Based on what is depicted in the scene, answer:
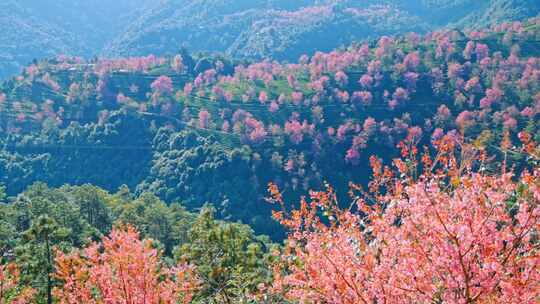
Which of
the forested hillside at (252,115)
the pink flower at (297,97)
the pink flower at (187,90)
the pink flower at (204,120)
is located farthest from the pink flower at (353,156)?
the pink flower at (187,90)

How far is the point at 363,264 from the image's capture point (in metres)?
7.70

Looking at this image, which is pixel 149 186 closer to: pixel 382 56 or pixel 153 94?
pixel 153 94

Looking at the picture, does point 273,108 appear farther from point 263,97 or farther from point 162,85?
point 162,85

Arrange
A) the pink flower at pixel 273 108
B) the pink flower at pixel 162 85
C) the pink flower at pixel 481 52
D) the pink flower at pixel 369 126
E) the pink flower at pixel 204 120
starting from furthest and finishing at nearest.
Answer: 1. the pink flower at pixel 481 52
2. the pink flower at pixel 162 85
3. the pink flower at pixel 273 108
4. the pink flower at pixel 204 120
5. the pink flower at pixel 369 126

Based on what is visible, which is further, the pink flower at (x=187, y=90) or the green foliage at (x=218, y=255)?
the pink flower at (x=187, y=90)

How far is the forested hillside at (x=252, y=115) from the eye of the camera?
78.2 m

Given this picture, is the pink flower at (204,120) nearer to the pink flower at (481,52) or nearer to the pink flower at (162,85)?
the pink flower at (162,85)

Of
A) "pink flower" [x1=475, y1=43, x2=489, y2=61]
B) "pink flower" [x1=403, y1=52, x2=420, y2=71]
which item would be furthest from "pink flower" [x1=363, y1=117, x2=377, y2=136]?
"pink flower" [x1=475, y1=43, x2=489, y2=61]

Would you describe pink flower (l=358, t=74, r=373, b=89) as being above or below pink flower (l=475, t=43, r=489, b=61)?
below

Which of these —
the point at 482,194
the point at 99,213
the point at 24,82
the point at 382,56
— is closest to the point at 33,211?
the point at 99,213

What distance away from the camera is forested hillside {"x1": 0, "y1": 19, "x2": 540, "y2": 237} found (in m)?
78.2

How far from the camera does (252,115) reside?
3607 inches

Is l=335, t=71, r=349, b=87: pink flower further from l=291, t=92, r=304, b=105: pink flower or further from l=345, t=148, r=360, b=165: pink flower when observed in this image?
l=345, t=148, r=360, b=165: pink flower

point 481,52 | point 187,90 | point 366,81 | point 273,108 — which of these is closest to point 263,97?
point 273,108
